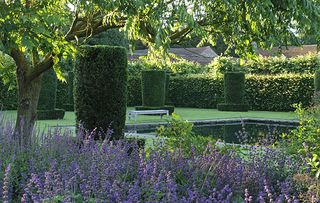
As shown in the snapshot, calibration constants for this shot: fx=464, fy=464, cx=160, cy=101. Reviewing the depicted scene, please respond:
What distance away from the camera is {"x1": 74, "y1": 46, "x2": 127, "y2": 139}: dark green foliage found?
827cm

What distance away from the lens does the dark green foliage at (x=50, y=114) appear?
16.5 meters

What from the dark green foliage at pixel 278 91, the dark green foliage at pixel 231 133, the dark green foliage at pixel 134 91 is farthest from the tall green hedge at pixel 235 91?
the dark green foliage at pixel 231 133

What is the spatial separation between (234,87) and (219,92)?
2467 millimetres

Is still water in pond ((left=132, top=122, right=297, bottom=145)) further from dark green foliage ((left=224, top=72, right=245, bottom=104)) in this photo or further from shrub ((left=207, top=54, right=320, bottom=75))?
shrub ((left=207, top=54, right=320, bottom=75))

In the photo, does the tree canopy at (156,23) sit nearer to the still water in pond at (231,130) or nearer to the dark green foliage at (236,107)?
the still water in pond at (231,130)

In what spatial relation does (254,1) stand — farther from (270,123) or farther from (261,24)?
(270,123)

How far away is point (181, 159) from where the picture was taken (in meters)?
3.70

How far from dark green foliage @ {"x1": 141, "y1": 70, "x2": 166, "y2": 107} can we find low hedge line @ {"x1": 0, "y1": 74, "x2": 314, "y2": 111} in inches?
176

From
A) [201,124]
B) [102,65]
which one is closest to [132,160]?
[102,65]

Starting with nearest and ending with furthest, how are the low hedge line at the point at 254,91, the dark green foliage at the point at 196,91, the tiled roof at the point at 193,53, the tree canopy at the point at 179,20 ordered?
the tree canopy at the point at 179,20 < the low hedge line at the point at 254,91 < the dark green foliage at the point at 196,91 < the tiled roof at the point at 193,53

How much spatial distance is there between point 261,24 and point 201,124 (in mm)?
11519

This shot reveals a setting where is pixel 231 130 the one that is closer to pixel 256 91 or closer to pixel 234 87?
pixel 234 87

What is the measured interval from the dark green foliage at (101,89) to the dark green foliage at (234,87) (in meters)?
14.7

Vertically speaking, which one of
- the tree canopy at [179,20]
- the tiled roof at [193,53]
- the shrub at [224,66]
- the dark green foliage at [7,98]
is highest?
the tiled roof at [193,53]
